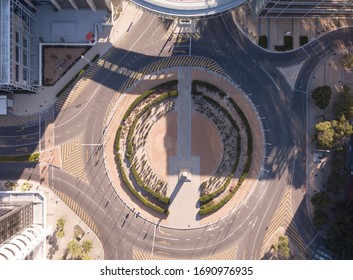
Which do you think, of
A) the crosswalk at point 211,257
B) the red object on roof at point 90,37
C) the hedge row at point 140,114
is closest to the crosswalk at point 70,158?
the hedge row at point 140,114

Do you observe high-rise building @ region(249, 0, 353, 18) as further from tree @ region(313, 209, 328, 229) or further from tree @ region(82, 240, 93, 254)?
tree @ region(82, 240, 93, 254)

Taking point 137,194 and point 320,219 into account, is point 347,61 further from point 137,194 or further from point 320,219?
point 137,194

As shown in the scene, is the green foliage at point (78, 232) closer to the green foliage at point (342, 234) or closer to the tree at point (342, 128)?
the green foliage at point (342, 234)

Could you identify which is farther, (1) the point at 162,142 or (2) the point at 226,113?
(1) the point at 162,142

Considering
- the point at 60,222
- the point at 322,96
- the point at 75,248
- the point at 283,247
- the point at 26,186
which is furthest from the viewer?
the point at 26,186

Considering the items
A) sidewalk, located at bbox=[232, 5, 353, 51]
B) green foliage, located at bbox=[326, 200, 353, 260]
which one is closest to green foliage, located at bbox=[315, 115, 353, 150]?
green foliage, located at bbox=[326, 200, 353, 260]

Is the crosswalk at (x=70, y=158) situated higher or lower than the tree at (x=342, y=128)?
lower

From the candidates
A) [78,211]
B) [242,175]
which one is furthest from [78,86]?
[242,175]
